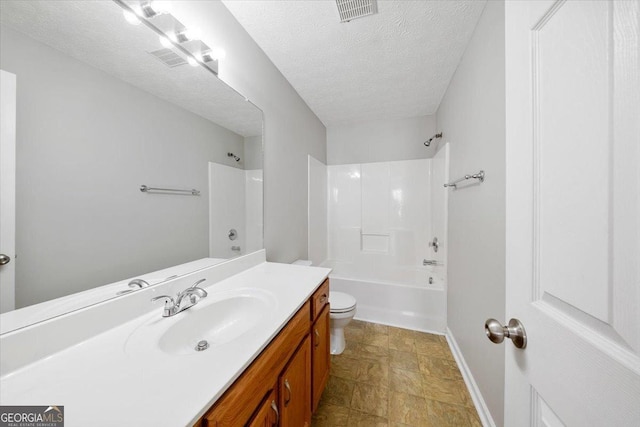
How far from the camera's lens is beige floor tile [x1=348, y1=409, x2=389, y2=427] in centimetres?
123

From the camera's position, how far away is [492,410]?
46.3 inches

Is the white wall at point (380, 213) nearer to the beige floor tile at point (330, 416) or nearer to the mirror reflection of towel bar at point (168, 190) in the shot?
the beige floor tile at point (330, 416)

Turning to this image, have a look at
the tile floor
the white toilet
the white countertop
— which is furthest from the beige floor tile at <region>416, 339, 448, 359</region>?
the white countertop

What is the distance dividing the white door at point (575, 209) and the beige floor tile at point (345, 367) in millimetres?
1265

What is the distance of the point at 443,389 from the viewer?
4.78 feet

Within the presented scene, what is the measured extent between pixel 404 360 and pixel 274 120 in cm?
221

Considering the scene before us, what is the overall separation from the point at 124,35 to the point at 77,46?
20cm

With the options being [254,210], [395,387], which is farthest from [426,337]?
[254,210]

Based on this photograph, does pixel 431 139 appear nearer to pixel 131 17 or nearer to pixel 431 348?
Answer: pixel 431 348

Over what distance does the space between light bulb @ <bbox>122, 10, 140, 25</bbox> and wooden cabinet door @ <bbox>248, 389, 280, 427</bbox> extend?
146 cm

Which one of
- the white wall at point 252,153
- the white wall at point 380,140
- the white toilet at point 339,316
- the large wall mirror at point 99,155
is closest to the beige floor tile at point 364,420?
the white toilet at point 339,316

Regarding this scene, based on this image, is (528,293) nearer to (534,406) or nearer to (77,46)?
(534,406)

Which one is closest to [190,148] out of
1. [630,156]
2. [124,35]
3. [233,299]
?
[124,35]

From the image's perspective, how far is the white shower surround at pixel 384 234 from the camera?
7.54ft
